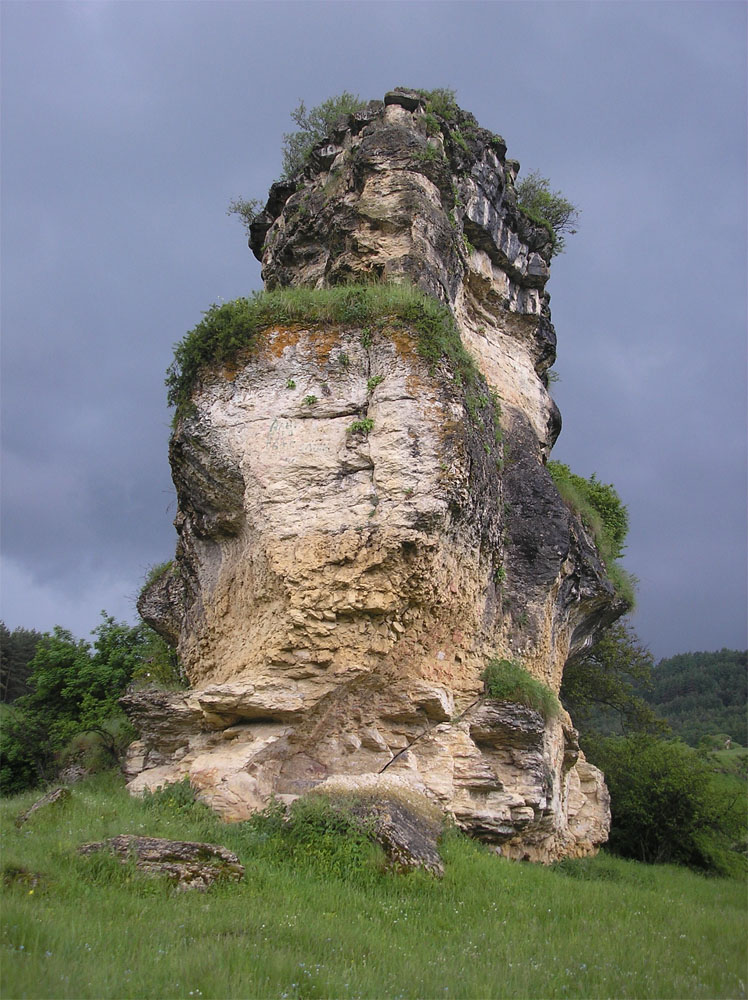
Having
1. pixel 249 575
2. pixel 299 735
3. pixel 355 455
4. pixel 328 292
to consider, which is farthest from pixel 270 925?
pixel 328 292

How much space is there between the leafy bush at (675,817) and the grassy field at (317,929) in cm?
885

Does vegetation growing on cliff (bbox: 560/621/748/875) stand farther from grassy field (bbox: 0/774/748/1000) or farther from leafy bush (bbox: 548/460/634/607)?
grassy field (bbox: 0/774/748/1000)

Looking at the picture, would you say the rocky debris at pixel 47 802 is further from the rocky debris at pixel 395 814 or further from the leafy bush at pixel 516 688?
the leafy bush at pixel 516 688

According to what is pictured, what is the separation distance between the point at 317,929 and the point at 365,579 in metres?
5.24

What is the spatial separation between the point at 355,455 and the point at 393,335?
2323 millimetres

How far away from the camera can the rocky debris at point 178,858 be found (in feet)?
22.3

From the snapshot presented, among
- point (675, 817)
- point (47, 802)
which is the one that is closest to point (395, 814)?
point (47, 802)

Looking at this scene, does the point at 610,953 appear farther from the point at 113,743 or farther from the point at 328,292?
the point at 113,743

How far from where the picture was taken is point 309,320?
1241 centimetres

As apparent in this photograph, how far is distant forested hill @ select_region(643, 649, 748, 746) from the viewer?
59.5 meters

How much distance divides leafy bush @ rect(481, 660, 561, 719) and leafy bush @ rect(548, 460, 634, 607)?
6088 millimetres

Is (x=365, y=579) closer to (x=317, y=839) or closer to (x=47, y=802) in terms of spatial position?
(x=317, y=839)

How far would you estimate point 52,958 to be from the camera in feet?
14.6

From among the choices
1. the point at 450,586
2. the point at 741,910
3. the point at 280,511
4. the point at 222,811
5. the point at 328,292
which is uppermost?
the point at 328,292
